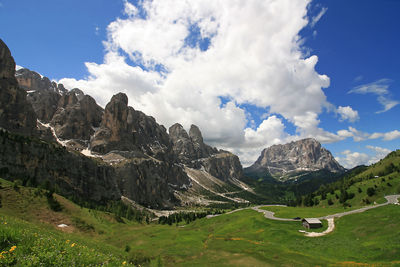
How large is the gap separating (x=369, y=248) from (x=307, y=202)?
411 ft

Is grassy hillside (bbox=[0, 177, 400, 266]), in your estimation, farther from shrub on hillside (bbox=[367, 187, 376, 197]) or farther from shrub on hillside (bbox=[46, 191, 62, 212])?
shrub on hillside (bbox=[367, 187, 376, 197])

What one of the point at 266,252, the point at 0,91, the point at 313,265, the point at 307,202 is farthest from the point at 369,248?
the point at 0,91

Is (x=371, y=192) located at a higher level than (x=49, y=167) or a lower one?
lower

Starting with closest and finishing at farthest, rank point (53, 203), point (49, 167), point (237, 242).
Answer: point (237, 242), point (53, 203), point (49, 167)

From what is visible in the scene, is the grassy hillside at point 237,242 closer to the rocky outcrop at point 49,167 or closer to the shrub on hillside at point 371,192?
the shrub on hillside at point 371,192

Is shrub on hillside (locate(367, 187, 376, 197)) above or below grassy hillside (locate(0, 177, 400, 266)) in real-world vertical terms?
above

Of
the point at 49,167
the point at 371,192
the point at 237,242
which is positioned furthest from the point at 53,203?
the point at 371,192

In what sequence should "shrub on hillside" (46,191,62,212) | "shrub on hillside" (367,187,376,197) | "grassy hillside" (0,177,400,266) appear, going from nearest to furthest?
1. "grassy hillside" (0,177,400,266)
2. "shrub on hillside" (46,191,62,212)
3. "shrub on hillside" (367,187,376,197)

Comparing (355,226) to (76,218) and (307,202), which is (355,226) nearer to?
(76,218)

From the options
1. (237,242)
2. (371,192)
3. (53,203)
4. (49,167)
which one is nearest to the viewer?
(237,242)

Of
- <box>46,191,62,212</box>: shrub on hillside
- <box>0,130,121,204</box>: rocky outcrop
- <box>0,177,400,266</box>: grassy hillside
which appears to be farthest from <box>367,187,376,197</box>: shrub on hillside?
<box>0,130,121,204</box>: rocky outcrop

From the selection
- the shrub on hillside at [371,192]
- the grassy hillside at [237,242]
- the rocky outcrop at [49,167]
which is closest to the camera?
the grassy hillside at [237,242]

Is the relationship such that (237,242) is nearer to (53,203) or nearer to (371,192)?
(53,203)

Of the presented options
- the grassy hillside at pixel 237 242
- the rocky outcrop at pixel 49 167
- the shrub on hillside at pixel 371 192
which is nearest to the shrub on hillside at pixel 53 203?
the grassy hillside at pixel 237 242
